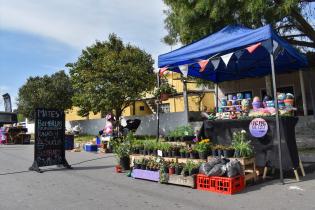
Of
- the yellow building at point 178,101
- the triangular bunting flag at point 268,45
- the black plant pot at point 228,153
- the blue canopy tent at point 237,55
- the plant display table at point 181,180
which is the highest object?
the yellow building at point 178,101

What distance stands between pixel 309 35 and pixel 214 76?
5369 millimetres

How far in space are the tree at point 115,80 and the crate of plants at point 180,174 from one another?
1632 centimetres

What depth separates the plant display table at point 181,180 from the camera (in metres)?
7.69

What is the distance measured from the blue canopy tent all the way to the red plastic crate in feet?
3.47

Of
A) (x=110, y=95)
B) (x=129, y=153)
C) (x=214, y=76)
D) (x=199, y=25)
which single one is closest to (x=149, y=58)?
(x=110, y=95)

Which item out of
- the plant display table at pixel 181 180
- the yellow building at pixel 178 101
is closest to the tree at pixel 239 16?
the plant display table at pixel 181 180

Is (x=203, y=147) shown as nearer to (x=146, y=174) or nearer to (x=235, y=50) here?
(x=146, y=174)

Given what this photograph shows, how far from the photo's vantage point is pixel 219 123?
32.2 feet

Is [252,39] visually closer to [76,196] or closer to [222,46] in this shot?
[222,46]

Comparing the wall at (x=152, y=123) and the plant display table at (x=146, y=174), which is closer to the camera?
the plant display table at (x=146, y=174)

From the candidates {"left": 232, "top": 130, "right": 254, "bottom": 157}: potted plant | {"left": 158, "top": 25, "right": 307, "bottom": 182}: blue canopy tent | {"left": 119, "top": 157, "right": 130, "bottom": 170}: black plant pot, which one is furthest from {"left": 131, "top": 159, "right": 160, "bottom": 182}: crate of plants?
{"left": 158, "top": 25, "right": 307, "bottom": 182}: blue canopy tent

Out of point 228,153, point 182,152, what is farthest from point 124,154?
point 228,153

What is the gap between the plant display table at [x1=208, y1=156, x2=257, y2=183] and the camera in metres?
7.82

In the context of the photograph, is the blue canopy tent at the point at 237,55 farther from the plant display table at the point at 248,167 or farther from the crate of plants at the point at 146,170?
the crate of plants at the point at 146,170
